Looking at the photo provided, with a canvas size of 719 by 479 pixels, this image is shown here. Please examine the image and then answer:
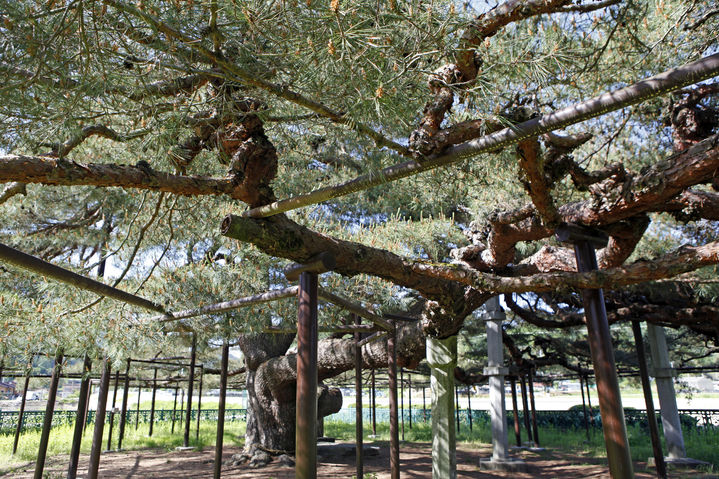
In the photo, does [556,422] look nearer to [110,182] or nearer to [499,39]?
[499,39]

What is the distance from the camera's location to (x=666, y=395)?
754 cm

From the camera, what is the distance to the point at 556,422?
54.3 feet

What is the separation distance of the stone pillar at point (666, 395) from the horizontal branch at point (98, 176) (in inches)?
293

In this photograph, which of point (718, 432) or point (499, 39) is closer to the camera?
point (499, 39)

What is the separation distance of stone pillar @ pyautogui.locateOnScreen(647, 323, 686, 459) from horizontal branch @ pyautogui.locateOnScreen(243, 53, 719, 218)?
7153 millimetres

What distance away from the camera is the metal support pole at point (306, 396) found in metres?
2.16

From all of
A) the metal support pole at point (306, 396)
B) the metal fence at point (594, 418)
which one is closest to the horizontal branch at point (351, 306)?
the metal support pole at point (306, 396)

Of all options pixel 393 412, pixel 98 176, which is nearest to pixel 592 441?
pixel 393 412

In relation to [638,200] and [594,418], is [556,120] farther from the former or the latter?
[594,418]

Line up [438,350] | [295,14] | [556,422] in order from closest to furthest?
[295,14]
[438,350]
[556,422]

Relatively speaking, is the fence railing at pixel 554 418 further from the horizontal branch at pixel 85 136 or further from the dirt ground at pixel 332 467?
the horizontal branch at pixel 85 136

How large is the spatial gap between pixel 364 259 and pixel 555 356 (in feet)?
25.2

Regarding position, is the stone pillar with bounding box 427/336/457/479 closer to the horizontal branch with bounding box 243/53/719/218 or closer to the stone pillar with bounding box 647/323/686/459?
the horizontal branch with bounding box 243/53/719/218

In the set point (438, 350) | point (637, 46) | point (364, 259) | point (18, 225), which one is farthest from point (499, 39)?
point (18, 225)
